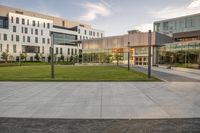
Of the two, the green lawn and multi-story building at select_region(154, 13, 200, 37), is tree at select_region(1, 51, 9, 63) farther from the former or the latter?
multi-story building at select_region(154, 13, 200, 37)

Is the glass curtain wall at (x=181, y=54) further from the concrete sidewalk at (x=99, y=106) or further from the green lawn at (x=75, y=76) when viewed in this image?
the concrete sidewalk at (x=99, y=106)

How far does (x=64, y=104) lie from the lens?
9.55 m

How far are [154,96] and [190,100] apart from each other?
67.3 inches

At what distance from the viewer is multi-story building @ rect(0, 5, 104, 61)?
81500mm

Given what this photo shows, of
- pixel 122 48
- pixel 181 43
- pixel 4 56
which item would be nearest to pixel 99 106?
pixel 181 43

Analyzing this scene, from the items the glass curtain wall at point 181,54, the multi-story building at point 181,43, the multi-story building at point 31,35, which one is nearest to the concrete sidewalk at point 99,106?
the multi-story building at point 181,43

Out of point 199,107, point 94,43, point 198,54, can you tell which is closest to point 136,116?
point 199,107

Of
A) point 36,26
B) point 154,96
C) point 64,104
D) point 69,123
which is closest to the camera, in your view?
point 69,123

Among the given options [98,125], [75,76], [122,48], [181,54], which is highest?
[122,48]

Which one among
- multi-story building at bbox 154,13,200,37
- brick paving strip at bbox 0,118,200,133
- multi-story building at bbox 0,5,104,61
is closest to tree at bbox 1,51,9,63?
multi-story building at bbox 0,5,104,61

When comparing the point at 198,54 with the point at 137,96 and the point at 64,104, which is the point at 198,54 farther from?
the point at 64,104

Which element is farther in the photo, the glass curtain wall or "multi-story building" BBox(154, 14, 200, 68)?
"multi-story building" BBox(154, 14, 200, 68)

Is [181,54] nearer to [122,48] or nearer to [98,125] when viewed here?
[122,48]

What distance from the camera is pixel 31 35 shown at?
91000mm
